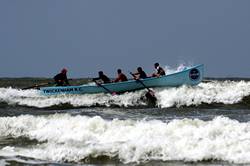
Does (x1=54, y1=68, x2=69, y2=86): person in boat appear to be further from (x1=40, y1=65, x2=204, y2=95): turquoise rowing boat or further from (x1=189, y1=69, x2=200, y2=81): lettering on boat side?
(x1=189, y1=69, x2=200, y2=81): lettering on boat side

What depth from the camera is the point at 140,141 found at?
12.4 meters

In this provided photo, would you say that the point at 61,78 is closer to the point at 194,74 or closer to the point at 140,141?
the point at 194,74

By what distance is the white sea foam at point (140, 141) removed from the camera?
11.6m

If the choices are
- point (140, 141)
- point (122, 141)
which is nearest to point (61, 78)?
point (122, 141)

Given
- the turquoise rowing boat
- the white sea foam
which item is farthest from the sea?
the turquoise rowing boat

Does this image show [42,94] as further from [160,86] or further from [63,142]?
[63,142]

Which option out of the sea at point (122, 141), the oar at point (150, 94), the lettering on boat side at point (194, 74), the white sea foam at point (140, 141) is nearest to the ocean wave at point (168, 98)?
the oar at point (150, 94)

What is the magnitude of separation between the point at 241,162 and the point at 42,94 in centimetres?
1853

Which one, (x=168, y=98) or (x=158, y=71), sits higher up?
(x=158, y=71)

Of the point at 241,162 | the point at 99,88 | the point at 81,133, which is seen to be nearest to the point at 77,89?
the point at 99,88

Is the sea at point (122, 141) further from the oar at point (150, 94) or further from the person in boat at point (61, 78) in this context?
the person in boat at point (61, 78)

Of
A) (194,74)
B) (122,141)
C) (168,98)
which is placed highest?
(194,74)

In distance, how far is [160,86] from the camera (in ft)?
85.5

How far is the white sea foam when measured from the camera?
11.6 metres
